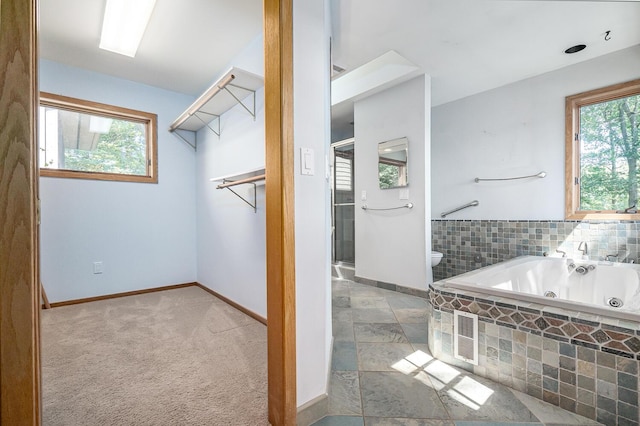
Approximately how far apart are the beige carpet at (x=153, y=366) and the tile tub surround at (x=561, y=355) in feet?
3.98

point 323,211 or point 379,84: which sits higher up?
point 379,84

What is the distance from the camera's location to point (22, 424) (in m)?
0.66

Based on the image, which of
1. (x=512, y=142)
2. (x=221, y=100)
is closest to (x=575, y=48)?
(x=512, y=142)

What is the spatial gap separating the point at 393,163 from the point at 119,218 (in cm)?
313

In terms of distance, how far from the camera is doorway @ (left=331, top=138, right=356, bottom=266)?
4129mm

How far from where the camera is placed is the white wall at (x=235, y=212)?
7.80 ft

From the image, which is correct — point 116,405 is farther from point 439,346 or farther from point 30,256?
point 439,346

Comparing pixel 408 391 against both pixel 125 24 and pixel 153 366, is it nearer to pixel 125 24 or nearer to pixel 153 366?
pixel 153 366

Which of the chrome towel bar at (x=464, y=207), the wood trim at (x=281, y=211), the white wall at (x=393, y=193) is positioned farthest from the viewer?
the chrome towel bar at (x=464, y=207)

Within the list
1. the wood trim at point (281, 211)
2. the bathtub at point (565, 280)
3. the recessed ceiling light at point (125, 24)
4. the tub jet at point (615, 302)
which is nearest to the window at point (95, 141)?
the recessed ceiling light at point (125, 24)

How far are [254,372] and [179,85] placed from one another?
3.17 m

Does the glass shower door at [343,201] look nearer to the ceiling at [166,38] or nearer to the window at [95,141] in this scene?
the ceiling at [166,38]

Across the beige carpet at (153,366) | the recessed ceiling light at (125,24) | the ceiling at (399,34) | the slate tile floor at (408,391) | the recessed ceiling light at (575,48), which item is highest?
the recessed ceiling light at (125,24)

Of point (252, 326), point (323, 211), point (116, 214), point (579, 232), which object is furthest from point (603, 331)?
point (116, 214)
